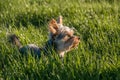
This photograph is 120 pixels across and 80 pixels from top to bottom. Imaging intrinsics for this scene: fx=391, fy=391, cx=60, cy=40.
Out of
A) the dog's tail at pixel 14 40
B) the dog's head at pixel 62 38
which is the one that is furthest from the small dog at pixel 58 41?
the dog's tail at pixel 14 40

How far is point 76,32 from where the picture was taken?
590 centimetres

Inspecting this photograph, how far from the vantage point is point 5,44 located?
5.34 metres

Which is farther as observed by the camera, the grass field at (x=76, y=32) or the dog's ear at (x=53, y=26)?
the dog's ear at (x=53, y=26)

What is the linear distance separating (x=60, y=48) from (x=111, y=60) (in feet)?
2.04

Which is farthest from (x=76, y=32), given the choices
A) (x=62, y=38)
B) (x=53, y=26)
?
(x=62, y=38)

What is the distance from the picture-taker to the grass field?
4402mm

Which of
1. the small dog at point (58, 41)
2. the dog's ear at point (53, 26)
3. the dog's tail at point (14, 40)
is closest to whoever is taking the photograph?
the small dog at point (58, 41)

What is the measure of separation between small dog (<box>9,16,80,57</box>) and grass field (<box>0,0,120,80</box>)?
99 millimetres

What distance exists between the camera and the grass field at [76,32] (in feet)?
14.4

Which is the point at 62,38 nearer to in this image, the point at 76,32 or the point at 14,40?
the point at 14,40

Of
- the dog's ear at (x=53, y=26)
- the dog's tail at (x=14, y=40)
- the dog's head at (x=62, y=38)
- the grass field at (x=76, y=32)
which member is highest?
the dog's ear at (x=53, y=26)

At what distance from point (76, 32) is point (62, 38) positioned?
4.41 feet

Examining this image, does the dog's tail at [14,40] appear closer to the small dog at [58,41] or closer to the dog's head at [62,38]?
the small dog at [58,41]

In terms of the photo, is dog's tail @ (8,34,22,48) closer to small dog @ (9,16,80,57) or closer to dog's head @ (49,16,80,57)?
small dog @ (9,16,80,57)
